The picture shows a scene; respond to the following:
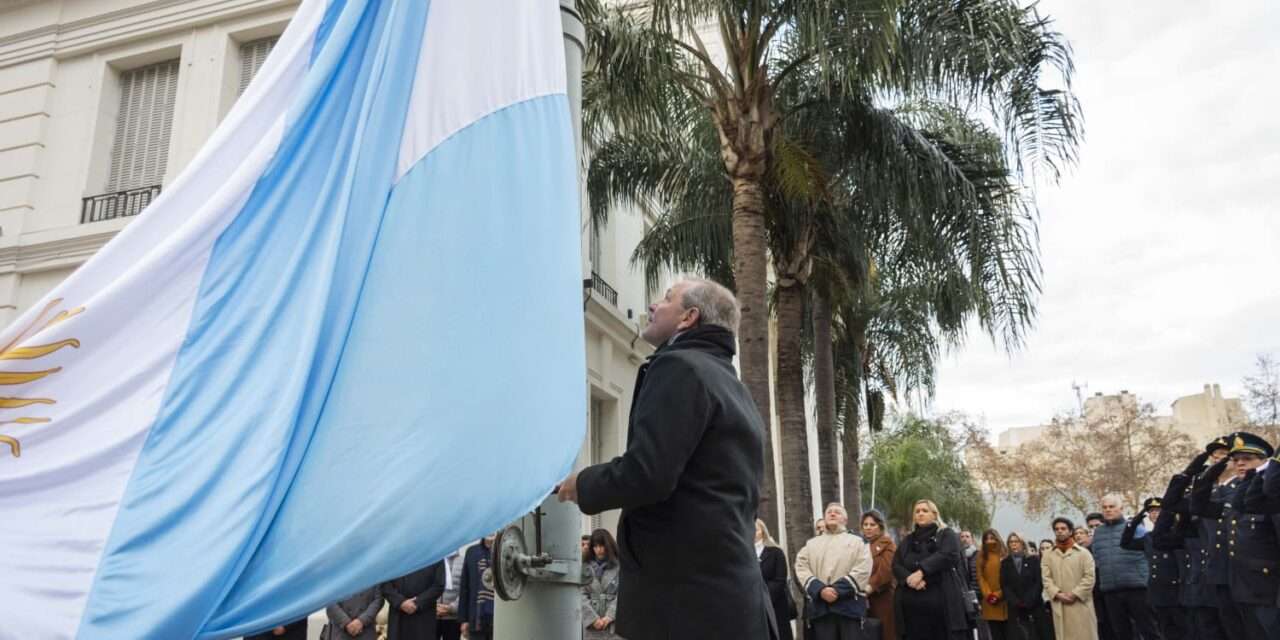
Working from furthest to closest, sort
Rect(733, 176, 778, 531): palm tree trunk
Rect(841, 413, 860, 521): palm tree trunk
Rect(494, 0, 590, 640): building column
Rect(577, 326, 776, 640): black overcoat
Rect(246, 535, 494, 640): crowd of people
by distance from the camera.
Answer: Rect(841, 413, 860, 521): palm tree trunk → Rect(733, 176, 778, 531): palm tree trunk → Rect(246, 535, 494, 640): crowd of people → Rect(494, 0, 590, 640): building column → Rect(577, 326, 776, 640): black overcoat

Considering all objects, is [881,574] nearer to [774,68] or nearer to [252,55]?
[774,68]

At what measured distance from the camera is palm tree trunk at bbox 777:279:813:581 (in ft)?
50.7

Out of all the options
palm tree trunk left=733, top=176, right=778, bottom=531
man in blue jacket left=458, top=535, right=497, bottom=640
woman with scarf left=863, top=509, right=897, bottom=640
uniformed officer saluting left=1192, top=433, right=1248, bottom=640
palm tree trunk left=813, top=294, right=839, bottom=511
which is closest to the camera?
uniformed officer saluting left=1192, top=433, right=1248, bottom=640

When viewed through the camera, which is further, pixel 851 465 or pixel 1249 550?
pixel 851 465

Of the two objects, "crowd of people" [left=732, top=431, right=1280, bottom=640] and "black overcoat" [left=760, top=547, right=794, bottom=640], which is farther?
"black overcoat" [left=760, top=547, right=794, bottom=640]

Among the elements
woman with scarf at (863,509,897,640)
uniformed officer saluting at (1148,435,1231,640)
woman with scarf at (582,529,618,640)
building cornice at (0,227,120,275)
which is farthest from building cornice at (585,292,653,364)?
uniformed officer saluting at (1148,435,1231,640)

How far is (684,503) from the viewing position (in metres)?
3.42

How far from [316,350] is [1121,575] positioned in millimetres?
12619

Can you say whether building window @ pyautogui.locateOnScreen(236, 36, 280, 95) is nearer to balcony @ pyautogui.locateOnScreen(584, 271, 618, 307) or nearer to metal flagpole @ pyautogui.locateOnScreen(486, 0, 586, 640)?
balcony @ pyautogui.locateOnScreen(584, 271, 618, 307)

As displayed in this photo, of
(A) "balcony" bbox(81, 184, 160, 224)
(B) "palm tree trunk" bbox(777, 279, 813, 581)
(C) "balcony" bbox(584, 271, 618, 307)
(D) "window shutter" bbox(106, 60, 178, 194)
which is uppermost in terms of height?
(D) "window shutter" bbox(106, 60, 178, 194)

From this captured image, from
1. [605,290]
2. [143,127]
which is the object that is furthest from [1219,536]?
[143,127]

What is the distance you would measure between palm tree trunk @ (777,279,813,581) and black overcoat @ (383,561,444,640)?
19.6ft

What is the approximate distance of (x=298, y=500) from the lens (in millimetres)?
3084

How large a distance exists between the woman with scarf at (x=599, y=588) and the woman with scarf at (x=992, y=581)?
6.06 metres
